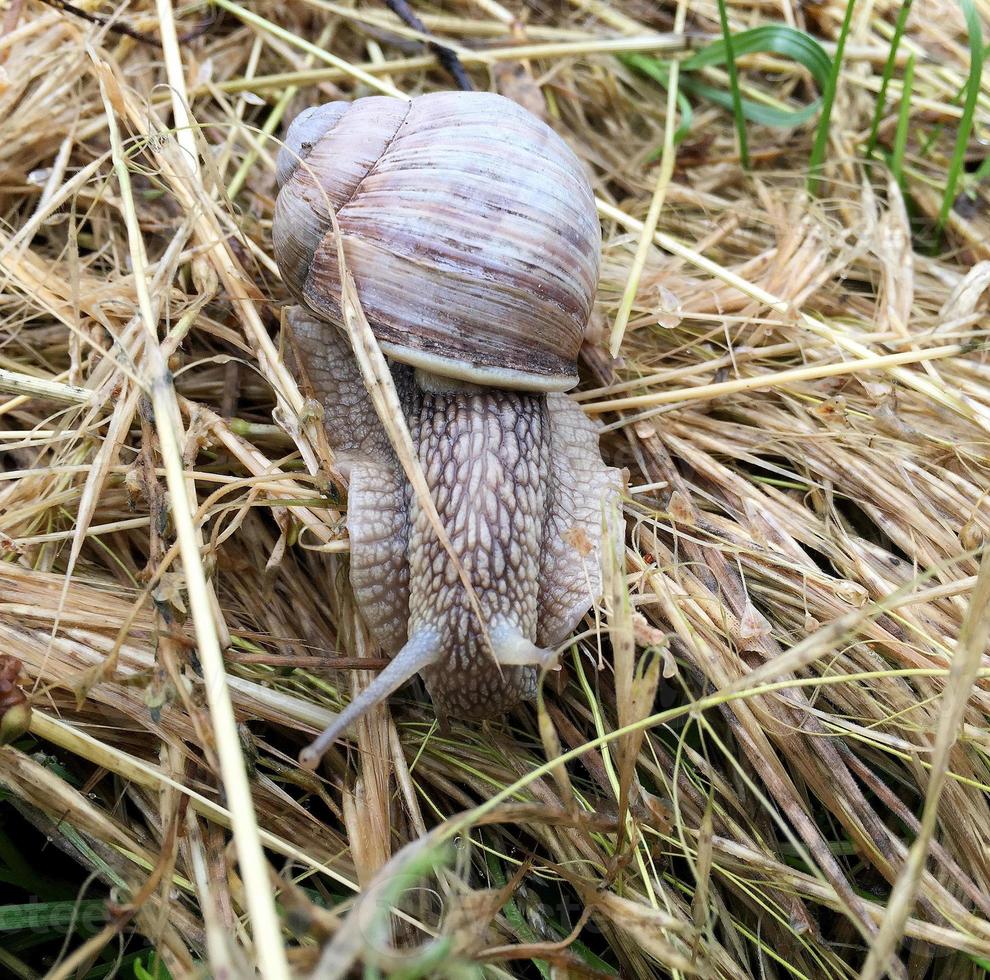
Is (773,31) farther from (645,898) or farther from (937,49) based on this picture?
(645,898)

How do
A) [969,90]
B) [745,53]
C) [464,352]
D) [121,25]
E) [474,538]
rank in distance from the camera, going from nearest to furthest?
[474,538]
[464,352]
[969,90]
[121,25]
[745,53]

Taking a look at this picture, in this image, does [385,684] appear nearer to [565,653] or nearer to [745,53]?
[565,653]

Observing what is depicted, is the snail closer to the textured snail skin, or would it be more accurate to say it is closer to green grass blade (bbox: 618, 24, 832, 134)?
the textured snail skin

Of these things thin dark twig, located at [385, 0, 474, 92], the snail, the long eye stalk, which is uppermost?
thin dark twig, located at [385, 0, 474, 92]

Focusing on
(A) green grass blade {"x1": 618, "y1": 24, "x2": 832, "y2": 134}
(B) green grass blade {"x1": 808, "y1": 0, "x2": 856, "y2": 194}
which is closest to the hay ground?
(B) green grass blade {"x1": 808, "y1": 0, "x2": 856, "y2": 194}

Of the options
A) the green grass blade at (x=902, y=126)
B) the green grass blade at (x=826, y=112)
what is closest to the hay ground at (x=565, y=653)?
the green grass blade at (x=902, y=126)

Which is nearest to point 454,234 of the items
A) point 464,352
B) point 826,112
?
point 464,352
